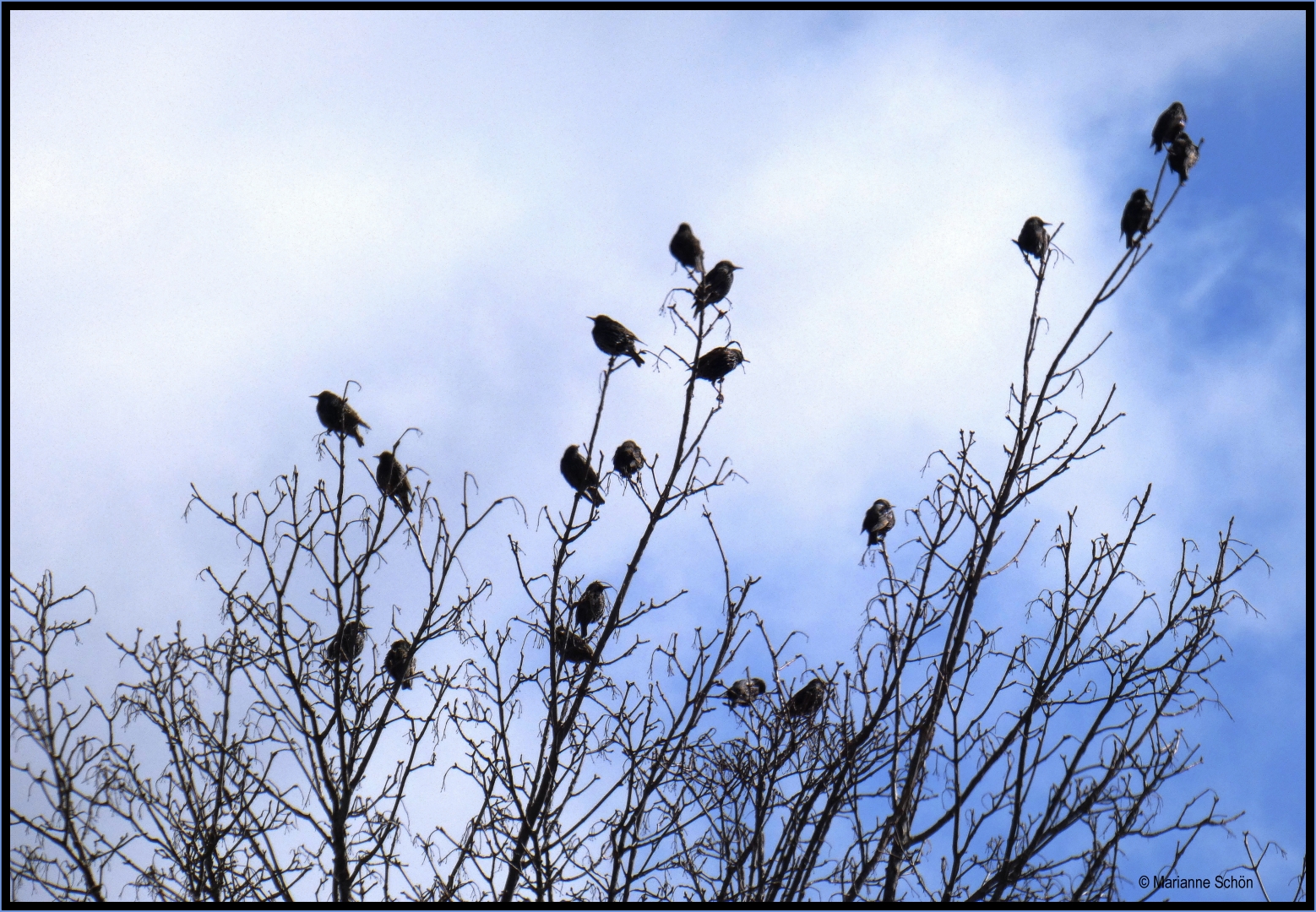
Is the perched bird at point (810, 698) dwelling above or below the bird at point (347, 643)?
below

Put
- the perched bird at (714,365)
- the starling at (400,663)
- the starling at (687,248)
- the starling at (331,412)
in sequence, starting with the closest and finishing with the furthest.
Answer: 1. the starling at (400,663)
2. the perched bird at (714,365)
3. the starling at (331,412)
4. the starling at (687,248)

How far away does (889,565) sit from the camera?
4.32 metres

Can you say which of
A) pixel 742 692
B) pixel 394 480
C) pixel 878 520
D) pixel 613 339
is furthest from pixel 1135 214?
pixel 394 480

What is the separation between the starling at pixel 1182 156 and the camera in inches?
207

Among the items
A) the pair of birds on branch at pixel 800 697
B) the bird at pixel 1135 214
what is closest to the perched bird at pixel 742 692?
the pair of birds on branch at pixel 800 697

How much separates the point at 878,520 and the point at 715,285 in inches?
75.2

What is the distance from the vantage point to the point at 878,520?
6.11 metres

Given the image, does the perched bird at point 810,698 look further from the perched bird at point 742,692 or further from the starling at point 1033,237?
the starling at point 1033,237

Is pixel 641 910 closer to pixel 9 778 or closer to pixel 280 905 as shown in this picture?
pixel 280 905

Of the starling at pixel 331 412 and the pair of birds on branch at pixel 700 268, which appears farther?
the starling at pixel 331 412

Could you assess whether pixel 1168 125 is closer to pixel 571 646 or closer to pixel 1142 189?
pixel 1142 189

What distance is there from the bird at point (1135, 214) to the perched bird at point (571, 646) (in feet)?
12.8

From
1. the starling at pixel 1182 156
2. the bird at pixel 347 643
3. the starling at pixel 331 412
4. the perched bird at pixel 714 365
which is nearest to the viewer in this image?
the bird at pixel 347 643

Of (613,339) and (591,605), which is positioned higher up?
(613,339)
